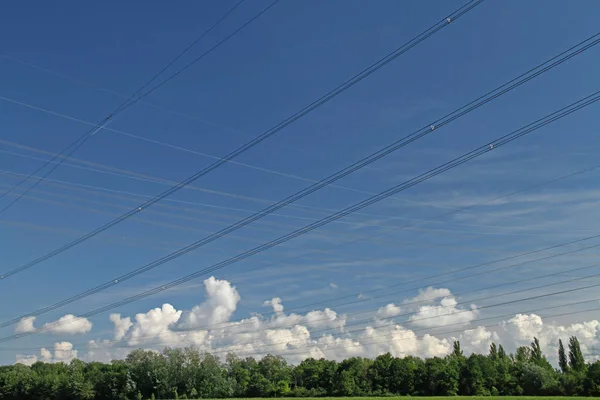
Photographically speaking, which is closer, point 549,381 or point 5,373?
point 549,381

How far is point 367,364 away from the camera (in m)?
164

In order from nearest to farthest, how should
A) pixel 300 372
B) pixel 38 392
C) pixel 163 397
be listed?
1. pixel 163 397
2. pixel 38 392
3. pixel 300 372

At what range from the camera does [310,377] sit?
6344 inches

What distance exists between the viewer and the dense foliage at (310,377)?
4759 inches

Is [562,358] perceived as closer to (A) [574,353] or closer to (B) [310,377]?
(A) [574,353]

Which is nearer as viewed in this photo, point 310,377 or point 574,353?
point 574,353

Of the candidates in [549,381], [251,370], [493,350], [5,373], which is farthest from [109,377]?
[493,350]

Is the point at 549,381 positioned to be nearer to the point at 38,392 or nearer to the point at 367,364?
the point at 367,364

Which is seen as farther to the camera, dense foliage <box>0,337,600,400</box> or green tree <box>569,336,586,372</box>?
green tree <box>569,336,586,372</box>

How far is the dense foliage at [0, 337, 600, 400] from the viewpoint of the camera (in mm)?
120875

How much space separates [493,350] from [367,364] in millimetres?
42805

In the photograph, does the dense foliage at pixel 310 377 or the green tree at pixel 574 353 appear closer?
the dense foliage at pixel 310 377

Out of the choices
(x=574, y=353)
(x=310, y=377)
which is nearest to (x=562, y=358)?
(x=574, y=353)

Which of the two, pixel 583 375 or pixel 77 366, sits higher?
pixel 77 366
